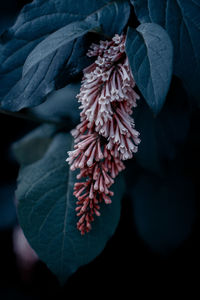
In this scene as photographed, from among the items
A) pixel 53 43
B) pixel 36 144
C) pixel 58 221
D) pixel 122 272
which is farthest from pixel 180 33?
pixel 122 272

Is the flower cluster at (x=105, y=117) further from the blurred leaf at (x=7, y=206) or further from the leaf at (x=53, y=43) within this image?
the blurred leaf at (x=7, y=206)

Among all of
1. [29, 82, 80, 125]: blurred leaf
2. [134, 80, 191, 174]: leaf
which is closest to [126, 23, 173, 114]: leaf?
[134, 80, 191, 174]: leaf

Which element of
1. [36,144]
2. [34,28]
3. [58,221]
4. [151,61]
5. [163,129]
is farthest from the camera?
[36,144]

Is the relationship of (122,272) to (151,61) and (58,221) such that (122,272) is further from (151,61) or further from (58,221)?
(151,61)

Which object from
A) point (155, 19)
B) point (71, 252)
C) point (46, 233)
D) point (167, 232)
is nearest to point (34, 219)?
point (46, 233)

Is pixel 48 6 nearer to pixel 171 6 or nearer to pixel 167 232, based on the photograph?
pixel 171 6
